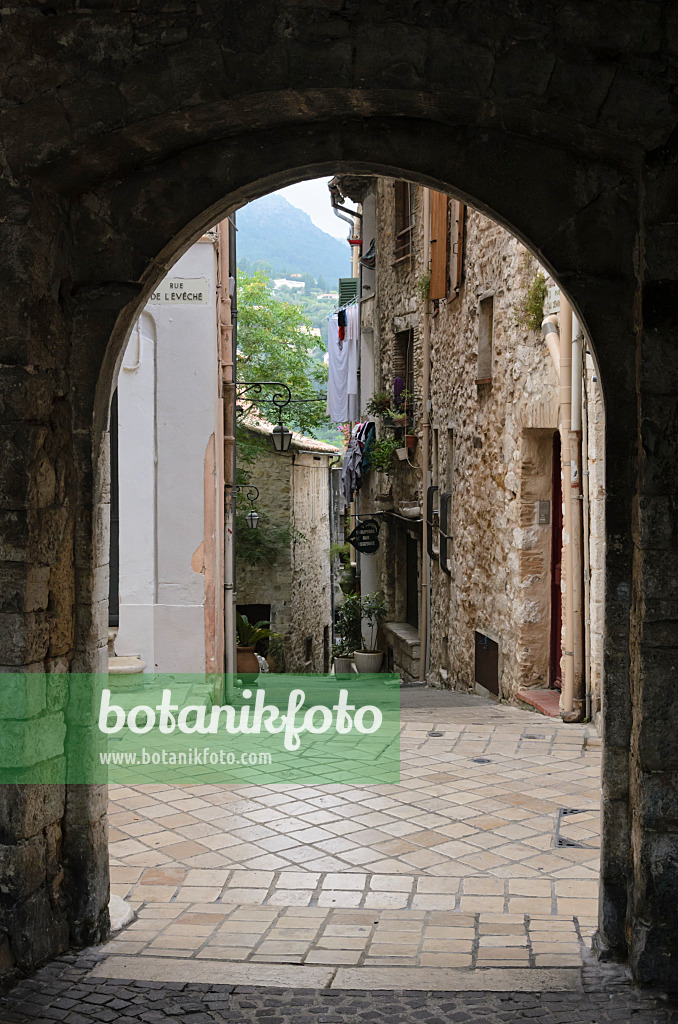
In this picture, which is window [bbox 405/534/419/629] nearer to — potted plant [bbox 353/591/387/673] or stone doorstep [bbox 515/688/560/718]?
potted plant [bbox 353/591/387/673]

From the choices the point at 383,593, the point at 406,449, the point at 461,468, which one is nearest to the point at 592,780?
the point at 461,468

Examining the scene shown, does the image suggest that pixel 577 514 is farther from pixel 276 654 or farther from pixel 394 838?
pixel 276 654

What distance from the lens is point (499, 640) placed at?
9.09 m

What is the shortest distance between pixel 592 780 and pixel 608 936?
2.33m

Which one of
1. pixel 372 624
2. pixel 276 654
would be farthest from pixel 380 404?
pixel 276 654

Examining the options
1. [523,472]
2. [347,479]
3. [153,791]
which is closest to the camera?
[153,791]

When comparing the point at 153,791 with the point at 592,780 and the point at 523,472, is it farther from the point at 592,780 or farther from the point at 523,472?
the point at 523,472

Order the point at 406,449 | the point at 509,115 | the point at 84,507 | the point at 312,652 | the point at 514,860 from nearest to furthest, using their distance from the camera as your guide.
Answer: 1. the point at 509,115
2. the point at 84,507
3. the point at 514,860
4. the point at 406,449
5. the point at 312,652

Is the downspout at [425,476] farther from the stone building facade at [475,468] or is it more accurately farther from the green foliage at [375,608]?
the green foliage at [375,608]

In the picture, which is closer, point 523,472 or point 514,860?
point 514,860

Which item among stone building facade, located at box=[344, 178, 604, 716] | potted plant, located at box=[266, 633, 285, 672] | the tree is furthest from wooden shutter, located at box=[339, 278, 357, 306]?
potted plant, located at box=[266, 633, 285, 672]

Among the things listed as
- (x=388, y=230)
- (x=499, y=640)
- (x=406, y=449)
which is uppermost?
(x=388, y=230)

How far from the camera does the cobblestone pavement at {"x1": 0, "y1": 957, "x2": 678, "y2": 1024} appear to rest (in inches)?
121

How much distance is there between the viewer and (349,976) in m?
3.37
